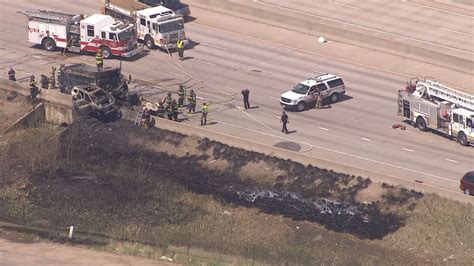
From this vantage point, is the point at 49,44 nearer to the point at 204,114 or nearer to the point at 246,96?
the point at 204,114

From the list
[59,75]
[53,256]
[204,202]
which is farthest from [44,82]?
[53,256]

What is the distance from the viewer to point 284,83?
261 feet

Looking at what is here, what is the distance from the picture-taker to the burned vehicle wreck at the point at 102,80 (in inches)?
2940

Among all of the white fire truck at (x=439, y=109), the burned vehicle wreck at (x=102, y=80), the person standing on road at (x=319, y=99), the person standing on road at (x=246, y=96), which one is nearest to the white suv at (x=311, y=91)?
the person standing on road at (x=319, y=99)

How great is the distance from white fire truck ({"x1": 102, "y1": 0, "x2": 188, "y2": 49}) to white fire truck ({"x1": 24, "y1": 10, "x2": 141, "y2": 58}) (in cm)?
129

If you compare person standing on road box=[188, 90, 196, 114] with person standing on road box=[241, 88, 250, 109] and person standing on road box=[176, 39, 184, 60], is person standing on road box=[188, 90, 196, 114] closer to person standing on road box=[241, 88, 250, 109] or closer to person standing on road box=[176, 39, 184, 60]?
person standing on road box=[241, 88, 250, 109]

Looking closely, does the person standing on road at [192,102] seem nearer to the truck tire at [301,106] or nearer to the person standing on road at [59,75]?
the truck tire at [301,106]

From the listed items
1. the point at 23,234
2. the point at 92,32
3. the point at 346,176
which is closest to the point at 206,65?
the point at 92,32

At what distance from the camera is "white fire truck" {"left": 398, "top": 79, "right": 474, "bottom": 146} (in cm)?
7012

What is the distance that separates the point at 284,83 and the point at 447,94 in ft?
37.2

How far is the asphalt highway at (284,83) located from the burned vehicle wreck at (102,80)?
265cm

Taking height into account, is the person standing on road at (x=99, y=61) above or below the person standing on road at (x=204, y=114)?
above

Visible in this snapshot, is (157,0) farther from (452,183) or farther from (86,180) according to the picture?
(452,183)

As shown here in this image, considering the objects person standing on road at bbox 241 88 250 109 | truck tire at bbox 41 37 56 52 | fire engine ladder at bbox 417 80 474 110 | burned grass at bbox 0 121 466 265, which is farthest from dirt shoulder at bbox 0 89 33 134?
fire engine ladder at bbox 417 80 474 110
